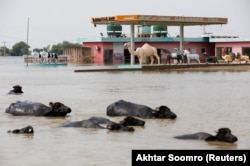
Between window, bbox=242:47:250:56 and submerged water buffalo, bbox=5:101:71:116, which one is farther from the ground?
window, bbox=242:47:250:56

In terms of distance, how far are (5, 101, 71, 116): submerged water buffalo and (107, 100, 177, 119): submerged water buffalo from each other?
2.91 ft

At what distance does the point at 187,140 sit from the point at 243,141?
2.57 ft

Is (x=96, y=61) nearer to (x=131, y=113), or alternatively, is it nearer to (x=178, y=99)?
(x=178, y=99)

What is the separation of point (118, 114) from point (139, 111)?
0.48 m

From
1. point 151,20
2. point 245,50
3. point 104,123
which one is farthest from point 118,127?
point 245,50

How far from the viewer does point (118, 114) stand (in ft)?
39.3

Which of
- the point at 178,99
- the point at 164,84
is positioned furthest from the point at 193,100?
the point at 164,84

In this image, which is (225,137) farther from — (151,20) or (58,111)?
(151,20)

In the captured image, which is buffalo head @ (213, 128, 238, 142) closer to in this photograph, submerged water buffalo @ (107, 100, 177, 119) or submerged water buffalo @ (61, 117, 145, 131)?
submerged water buffalo @ (61, 117, 145, 131)

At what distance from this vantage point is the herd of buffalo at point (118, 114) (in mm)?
9156

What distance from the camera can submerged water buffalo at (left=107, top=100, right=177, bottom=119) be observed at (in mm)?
11609

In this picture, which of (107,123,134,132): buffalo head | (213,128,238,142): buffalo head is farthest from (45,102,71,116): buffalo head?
(213,128,238,142): buffalo head

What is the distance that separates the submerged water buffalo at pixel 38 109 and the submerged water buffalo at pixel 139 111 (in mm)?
887

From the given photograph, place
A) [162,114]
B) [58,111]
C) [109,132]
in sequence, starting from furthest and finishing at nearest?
[58,111] → [162,114] → [109,132]
